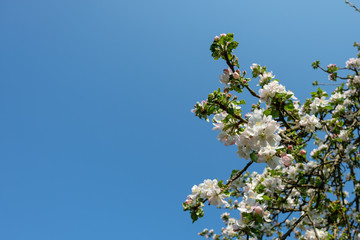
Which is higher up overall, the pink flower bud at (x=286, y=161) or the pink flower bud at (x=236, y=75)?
the pink flower bud at (x=236, y=75)

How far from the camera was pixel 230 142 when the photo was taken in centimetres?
200

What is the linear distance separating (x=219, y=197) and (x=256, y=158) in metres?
0.57

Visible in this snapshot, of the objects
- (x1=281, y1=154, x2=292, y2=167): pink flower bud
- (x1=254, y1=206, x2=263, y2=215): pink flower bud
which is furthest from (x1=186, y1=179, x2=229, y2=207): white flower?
(x1=281, y1=154, x2=292, y2=167): pink flower bud

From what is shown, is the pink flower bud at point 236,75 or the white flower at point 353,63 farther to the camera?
the white flower at point 353,63

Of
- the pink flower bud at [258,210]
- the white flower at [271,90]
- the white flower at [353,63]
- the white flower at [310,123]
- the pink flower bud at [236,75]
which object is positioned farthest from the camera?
the white flower at [353,63]

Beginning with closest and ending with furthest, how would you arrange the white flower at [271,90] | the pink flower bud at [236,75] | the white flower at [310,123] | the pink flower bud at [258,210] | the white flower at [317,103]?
the pink flower bud at [258,210]
the white flower at [271,90]
the pink flower bud at [236,75]
the white flower at [310,123]
the white flower at [317,103]

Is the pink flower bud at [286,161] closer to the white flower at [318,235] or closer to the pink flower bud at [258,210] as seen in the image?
the pink flower bud at [258,210]

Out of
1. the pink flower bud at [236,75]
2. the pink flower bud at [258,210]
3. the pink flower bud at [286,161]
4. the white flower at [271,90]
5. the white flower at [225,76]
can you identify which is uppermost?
the white flower at [225,76]

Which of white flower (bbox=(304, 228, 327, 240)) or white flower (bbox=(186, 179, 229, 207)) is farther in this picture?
white flower (bbox=(304, 228, 327, 240))

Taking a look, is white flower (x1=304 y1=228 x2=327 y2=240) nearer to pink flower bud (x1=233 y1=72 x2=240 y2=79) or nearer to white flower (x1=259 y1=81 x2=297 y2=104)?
white flower (x1=259 y1=81 x2=297 y2=104)

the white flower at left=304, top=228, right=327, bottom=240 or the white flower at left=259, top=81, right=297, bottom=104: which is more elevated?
the white flower at left=259, top=81, right=297, bottom=104

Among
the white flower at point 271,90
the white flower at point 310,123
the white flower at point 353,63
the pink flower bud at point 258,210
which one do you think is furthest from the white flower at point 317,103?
the white flower at point 353,63

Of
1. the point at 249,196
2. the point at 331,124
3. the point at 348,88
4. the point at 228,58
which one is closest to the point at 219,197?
the point at 249,196

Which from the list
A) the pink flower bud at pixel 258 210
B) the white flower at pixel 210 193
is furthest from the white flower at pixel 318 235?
the white flower at pixel 210 193
